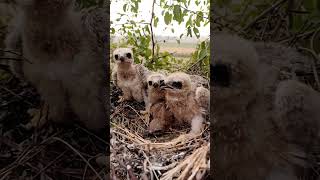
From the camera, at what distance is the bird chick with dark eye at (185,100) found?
1.45 meters

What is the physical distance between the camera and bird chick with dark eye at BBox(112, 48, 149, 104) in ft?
4.81

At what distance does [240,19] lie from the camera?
127 cm

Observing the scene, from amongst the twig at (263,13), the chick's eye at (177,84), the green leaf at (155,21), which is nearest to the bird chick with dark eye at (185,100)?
the chick's eye at (177,84)

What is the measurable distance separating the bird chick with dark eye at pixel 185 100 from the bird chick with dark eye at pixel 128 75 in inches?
3.9

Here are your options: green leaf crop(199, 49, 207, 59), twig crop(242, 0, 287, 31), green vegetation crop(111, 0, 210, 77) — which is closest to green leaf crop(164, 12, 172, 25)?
green vegetation crop(111, 0, 210, 77)

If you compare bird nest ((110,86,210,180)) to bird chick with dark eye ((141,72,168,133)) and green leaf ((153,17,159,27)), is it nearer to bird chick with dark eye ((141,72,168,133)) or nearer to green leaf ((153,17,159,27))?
bird chick with dark eye ((141,72,168,133))

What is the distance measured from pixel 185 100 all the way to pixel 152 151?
0.74 feet

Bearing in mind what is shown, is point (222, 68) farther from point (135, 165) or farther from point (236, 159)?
point (135, 165)

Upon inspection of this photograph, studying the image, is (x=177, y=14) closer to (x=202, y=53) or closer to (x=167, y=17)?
(x=167, y=17)

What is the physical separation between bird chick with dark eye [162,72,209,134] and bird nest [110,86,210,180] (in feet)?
0.13

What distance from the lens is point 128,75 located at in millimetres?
1493

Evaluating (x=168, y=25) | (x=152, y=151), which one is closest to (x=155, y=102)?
(x=152, y=151)

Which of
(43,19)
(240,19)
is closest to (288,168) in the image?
(240,19)

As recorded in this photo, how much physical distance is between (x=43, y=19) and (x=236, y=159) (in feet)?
2.51
